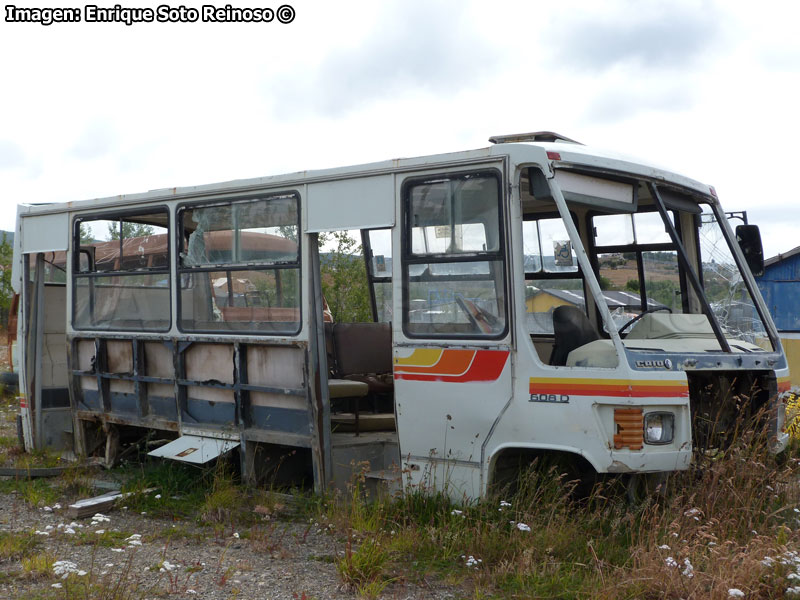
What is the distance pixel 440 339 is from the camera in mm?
5520

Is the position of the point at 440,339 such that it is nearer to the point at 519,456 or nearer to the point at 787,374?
the point at 519,456

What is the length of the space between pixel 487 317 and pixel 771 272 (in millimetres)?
9624

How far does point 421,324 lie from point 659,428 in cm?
163

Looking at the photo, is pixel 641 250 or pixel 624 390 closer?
pixel 624 390

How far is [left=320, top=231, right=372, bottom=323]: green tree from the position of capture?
739 cm

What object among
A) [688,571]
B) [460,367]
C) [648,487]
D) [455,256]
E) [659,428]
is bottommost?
[688,571]

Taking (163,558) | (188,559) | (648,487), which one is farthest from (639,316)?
(163,558)

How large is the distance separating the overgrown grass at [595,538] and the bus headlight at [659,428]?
0.36 meters

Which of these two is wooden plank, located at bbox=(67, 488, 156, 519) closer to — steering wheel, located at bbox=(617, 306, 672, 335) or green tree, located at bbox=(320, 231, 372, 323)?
green tree, located at bbox=(320, 231, 372, 323)

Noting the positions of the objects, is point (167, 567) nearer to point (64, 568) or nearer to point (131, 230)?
point (64, 568)

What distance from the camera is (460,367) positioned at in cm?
542

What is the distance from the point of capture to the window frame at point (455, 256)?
5.27m

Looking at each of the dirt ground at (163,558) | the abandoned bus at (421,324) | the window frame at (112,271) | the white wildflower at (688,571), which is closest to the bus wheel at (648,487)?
the abandoned bus at (421,324)

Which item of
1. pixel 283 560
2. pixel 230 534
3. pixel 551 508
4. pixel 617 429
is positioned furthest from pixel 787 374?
pixel 230 534
